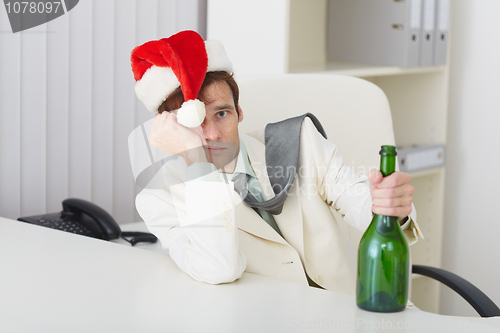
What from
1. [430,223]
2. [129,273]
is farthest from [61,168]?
[430,223]

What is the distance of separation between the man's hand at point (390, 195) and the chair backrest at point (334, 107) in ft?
1.93

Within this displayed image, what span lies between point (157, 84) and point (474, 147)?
160 centimetres

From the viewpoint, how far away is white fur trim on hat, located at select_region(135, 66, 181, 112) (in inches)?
38.2

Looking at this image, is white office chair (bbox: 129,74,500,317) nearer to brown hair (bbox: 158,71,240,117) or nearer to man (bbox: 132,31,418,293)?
man (bbox: 132,31,418,293)

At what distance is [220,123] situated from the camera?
105 cm

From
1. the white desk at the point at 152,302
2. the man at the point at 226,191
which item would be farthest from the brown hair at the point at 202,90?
the white desk at the point at 152,302

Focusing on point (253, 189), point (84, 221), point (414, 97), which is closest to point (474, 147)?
point (414, 97)

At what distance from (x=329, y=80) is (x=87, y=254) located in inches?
30.0

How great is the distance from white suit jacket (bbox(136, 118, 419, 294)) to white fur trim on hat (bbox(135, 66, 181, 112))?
0.15 metres

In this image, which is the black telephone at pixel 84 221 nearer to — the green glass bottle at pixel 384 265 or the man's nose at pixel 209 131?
the man's nose at pixel 209 131

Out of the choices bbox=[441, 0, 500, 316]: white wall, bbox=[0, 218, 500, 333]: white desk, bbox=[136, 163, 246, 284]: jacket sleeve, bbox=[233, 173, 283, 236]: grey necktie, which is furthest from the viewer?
bbox=[441, 0, 500, 316]: white wall

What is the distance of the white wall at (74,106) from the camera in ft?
4.74

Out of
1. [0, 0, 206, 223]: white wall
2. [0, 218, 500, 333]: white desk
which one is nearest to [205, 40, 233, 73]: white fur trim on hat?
[0, 218, 500, 333]: white desk

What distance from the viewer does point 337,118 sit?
4.41ft
